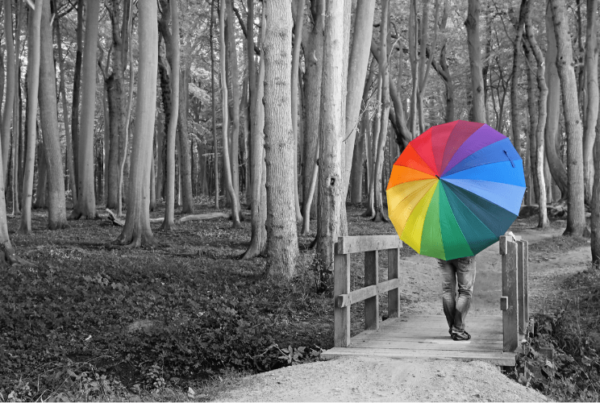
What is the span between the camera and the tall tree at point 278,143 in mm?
10352

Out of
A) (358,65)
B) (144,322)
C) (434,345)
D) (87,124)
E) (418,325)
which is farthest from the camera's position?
(87,124)

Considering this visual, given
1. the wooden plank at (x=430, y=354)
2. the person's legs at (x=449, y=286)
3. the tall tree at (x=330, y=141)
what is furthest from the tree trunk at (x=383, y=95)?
the wooden plank at (x=430, y=354)

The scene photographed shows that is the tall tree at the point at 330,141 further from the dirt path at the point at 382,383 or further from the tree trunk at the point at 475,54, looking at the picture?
the tree trunk at the point at 475,54

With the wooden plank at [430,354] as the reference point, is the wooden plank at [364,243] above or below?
above

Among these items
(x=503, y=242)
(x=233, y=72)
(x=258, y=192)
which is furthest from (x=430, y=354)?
(x=233, y=72)

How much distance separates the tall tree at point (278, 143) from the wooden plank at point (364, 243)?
270cm

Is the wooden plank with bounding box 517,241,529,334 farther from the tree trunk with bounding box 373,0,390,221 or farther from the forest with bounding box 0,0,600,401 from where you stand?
the tree trunk with bounding box 373,0,390,221

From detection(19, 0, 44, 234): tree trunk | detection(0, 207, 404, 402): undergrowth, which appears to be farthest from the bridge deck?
detection(19, 0, 44, 234): tree trunk

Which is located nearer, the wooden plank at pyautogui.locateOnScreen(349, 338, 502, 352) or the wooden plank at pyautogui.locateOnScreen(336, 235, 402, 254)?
the wooden plank at pyautogui.locateOnScreen(349, 338, 502, 352)

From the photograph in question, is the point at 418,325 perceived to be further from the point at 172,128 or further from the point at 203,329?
the point at 172,128

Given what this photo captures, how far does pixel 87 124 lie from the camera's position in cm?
2105

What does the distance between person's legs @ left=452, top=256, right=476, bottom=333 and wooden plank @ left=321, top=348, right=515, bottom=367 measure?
0.64 m

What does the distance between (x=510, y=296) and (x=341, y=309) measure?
175 cm

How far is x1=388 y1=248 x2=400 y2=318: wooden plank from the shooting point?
8406mm
